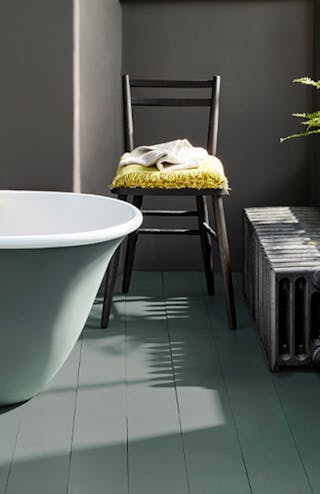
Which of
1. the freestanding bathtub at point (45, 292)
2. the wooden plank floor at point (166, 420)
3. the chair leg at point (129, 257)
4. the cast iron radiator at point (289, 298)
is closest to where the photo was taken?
the wooden plank floor at point (166, 420)

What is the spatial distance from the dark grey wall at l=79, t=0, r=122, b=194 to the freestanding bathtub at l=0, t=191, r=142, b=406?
0.81 meters

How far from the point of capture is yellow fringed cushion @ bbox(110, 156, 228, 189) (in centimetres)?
323

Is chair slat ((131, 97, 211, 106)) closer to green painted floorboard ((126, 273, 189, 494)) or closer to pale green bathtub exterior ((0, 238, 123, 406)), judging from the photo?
green painted floorboard ((126, 273, 189, 494))

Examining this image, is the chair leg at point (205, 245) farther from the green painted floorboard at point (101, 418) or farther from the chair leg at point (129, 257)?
the green painted floorboard at point (101, 418)

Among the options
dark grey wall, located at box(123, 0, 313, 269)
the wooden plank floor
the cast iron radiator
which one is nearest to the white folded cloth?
the cast iron radiator

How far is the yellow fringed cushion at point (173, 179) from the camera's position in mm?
3229

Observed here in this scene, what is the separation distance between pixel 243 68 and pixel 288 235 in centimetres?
101

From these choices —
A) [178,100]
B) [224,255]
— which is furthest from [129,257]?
[178,100]

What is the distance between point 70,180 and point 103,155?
0.33m

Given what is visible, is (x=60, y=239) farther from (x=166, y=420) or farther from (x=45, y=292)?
(x=166, y=420)

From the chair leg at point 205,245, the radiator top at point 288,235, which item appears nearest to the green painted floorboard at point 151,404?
the chair leg at point 205,245

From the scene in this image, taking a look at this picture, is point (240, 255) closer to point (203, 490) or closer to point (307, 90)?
point (307, 90)

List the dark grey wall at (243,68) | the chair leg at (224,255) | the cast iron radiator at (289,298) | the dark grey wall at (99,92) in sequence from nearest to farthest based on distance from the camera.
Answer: the cast iron radiator at (289,298), the chair leg at (224,255), the dark grey wall at (99,92), the dark grey wall at (243,68)

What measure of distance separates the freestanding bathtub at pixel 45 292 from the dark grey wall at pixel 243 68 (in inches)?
50.5
